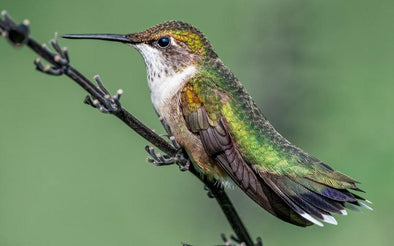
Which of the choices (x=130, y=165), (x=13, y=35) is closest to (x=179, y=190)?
(x=130, y=165)

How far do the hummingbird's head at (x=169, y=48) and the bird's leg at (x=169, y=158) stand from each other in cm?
44

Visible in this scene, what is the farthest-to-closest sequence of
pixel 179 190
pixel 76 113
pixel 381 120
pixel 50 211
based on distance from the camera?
pixel 76 113 → pixel 50 211 → pixel 381 120 → pixel 179 190

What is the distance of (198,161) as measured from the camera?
4438mm

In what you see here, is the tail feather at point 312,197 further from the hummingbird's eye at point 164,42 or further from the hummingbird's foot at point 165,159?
the hummingbird's eye at point 164,42

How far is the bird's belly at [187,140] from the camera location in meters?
4.44

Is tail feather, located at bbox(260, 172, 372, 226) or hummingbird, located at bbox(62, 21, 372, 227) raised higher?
hummingbird, located at bbox(62, 21, 372, 227)

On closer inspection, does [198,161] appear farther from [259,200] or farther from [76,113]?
[76,113]

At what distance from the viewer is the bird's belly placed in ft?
14.6

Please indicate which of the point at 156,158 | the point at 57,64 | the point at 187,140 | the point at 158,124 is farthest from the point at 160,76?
the point at 158,124

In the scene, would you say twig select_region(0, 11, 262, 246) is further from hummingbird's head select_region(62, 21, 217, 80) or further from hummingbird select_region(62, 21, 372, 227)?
hummingbird's head select_region(62, 21, 217, 80)

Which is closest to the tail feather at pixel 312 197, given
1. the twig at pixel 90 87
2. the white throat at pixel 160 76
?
the twig at pixel 90 87

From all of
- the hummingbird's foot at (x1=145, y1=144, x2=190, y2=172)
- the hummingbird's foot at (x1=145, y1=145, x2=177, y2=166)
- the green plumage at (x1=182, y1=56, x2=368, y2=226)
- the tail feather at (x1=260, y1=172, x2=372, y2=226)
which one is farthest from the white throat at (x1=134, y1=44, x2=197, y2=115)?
the tail feather at (x1=260, y1=172, x2=372, y2=226)

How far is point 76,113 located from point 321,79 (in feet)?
13.5

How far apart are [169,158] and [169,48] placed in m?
0.99
